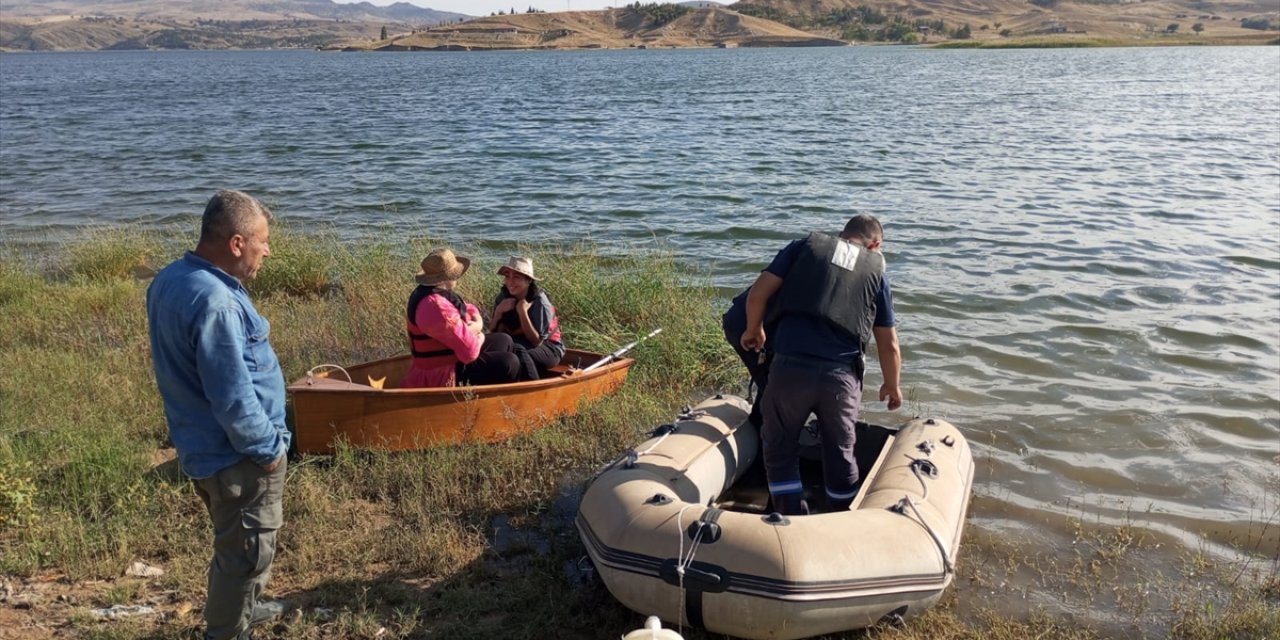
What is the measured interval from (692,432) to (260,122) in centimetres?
3074

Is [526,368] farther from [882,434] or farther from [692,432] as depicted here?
[882,434]

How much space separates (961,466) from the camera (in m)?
5.65

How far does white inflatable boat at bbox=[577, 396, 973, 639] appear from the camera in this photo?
13.4ft

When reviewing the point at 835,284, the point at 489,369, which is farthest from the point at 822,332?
the point at 489,369

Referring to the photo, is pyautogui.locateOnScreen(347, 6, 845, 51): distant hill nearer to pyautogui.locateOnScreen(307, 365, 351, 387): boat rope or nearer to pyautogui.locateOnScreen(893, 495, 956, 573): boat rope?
pyautogui.locateOnScreen(307, 365, 351, 387): boat rope

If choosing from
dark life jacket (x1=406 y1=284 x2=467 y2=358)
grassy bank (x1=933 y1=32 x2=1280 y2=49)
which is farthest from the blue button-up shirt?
grassy bank (x1=933 y1=32 x2=1280 y2=49)

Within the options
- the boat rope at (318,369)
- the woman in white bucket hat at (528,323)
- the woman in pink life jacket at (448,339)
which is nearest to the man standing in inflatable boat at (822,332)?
the woman in pink life jacket at (448,339)

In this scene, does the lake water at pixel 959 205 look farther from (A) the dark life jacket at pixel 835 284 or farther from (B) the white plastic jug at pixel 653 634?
(B) the white plastic jug at pixel 653 634

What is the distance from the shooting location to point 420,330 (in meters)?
6.25

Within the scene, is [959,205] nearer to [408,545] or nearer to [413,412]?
[413,412]

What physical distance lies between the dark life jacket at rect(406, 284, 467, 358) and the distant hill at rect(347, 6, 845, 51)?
11367cm

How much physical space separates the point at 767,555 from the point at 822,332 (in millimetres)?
1272

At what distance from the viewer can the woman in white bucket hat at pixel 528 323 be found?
6.83 metres

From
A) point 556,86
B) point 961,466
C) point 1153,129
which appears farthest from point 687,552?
point 556,86
